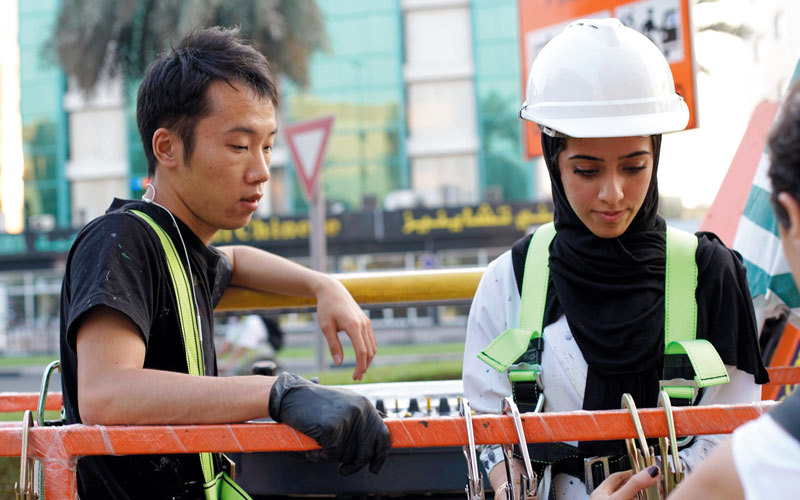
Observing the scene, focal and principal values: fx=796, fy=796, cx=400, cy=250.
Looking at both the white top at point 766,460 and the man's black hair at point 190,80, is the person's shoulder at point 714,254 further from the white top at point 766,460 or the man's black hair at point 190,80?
the man's black hair at point 190,80

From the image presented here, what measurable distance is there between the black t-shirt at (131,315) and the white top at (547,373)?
0.73 meters

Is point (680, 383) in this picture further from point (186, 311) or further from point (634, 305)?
point (186, 311)

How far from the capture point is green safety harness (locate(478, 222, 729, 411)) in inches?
68.4

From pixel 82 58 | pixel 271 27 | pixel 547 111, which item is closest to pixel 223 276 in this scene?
pixel 547 111

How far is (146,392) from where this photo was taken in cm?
159

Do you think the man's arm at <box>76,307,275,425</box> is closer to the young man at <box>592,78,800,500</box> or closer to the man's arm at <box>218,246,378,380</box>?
the man's arm at <box>218,246,378,380</box>

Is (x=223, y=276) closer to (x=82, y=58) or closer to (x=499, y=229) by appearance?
(x=82, y=58)

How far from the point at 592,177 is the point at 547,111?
0.64ft

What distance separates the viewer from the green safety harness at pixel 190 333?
5.98ft

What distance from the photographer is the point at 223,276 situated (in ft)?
7.77

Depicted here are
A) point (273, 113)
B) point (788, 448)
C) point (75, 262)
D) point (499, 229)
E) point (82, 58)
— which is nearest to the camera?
point (788, 448)

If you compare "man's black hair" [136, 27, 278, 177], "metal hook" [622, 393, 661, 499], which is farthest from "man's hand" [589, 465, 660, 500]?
"man's black hair" [136, 27, 278, 177]

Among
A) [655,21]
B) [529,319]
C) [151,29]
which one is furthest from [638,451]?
[151,29]

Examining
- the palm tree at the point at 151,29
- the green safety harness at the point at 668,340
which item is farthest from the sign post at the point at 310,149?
the palm tree at the point at 151,29
